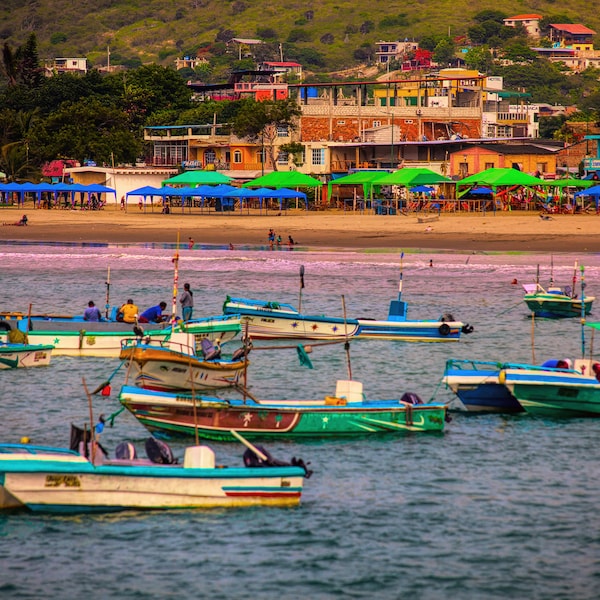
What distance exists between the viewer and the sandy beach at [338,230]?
66.2 m

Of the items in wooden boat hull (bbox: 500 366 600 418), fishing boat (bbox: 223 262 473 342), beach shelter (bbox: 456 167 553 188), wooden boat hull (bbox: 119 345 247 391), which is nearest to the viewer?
wooden boat hull (bbox: 500 366 600 418)

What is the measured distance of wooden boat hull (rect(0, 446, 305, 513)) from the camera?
1928 cm

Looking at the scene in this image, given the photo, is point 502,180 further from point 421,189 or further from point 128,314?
point 128,314

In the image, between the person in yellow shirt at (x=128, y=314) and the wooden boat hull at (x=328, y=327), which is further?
the wooden boat hull at (x=328, y=327)

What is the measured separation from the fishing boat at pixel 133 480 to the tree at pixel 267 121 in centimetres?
7822

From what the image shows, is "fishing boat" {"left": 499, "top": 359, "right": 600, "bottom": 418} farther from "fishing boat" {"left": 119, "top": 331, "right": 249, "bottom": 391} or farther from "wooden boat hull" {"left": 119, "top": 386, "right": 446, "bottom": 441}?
"fishing boat" {"left": 119, "top": 331, "right": 249, "bottom": 391}

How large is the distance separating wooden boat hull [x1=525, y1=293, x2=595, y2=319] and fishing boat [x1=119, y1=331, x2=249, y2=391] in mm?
16843

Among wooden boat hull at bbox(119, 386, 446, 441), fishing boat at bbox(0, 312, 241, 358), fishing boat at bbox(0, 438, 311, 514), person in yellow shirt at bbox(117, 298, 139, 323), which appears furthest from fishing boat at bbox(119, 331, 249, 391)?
fishing boat at bbox(0, 438, 311, 514)

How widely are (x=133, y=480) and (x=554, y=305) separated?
25558 mm

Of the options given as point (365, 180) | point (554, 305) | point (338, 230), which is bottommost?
point (554, 305)

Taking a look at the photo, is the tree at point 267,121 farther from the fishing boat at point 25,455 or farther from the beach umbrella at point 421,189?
the fishing boat at point 25,455

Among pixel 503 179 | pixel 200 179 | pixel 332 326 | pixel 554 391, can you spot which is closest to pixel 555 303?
pixel 332 326

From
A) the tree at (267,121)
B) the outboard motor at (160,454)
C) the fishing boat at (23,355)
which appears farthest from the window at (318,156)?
the outboard motor at (160,454)

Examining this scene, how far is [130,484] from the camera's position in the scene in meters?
19.5
